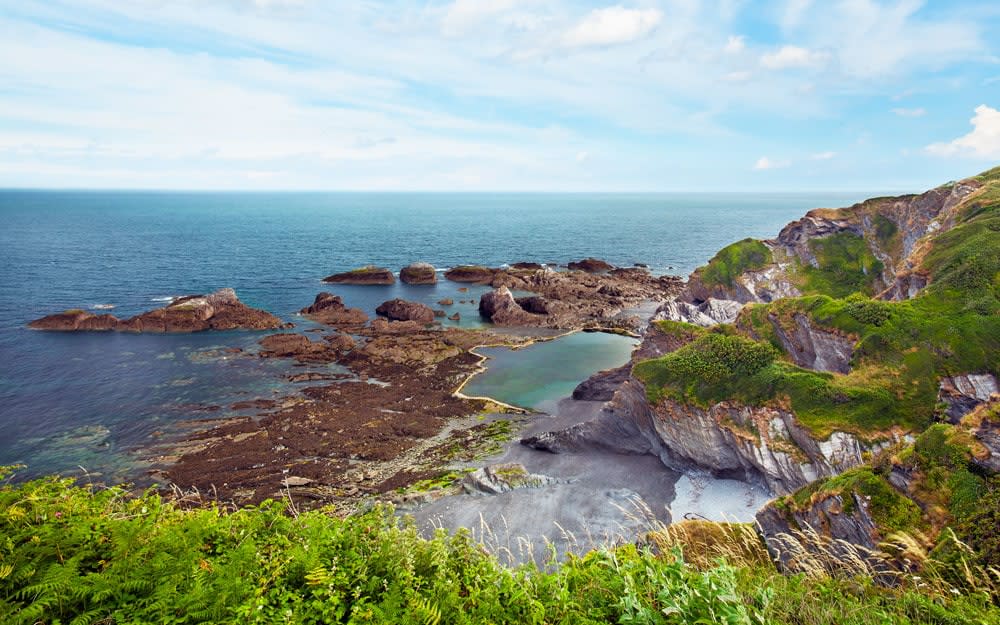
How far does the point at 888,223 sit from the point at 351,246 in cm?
11255

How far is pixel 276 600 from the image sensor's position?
21.1 ft

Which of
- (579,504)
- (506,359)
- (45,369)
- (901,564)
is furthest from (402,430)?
(45,369)

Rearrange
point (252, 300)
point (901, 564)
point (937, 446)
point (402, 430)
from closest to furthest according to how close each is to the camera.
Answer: point (901, 564)
point (937, 446)
point (402, 430)
point (252, 300)

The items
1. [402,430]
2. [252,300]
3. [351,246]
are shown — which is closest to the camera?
[402,430]

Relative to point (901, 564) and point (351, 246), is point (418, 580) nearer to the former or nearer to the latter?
point (901, 564)

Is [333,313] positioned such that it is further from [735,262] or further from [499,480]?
[735,262]

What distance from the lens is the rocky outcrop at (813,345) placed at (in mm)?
28375

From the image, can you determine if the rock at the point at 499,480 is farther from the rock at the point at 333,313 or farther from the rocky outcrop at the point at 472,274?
the rocky outcrop at the point at 472,274

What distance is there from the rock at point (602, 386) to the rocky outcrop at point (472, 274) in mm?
49264

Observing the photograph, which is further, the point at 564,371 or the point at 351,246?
the point at 351,246

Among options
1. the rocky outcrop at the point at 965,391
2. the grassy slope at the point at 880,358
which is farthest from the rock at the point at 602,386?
the rocky outcrop at the point at 965,391

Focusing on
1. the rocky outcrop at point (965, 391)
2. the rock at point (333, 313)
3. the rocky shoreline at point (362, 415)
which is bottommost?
the rocky shoreline at point (362, 415)

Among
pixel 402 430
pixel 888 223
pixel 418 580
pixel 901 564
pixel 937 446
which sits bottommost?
pixel 402 430

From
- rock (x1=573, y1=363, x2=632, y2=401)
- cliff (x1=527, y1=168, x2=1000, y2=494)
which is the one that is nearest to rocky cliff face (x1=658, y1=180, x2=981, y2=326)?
cliff (x1=527, y1=168, x2=1000, y2=494)
